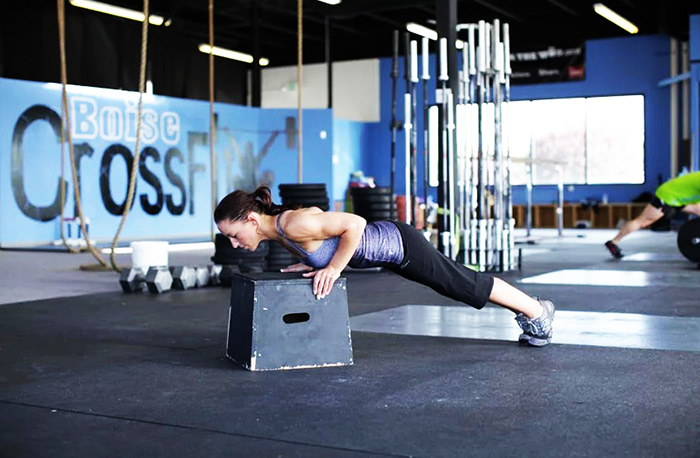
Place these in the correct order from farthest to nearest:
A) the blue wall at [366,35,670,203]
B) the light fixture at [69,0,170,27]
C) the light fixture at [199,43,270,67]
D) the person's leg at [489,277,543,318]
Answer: the light fixture at [199,43,270,67], the blue wall at [366,35,670,203], the light fixture at [69,0,170,27], the person's leg at [489,277,543,318]

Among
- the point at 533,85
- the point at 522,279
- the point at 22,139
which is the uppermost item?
the point at 533,85

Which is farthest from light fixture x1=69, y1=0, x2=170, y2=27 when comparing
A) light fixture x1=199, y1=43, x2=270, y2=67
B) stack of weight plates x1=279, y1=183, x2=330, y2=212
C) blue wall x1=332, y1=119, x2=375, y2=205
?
stack of weight plates x1=279, y1=183, x2=330, y2=212

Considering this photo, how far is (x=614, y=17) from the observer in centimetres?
1437

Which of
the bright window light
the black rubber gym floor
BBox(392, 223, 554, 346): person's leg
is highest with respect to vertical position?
→ BBox(392, 223, 554, 346): person's leg

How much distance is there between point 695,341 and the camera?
347 centimetres

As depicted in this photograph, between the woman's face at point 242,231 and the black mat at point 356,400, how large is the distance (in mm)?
451

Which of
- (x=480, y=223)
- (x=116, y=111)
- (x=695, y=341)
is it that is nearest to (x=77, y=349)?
(x=695, y=341)

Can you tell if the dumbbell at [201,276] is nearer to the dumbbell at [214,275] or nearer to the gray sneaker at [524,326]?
the dumbbell at [214,275]

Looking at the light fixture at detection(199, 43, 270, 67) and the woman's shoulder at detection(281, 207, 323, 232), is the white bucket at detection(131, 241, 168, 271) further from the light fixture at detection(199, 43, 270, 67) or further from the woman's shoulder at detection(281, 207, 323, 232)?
the light fixture at detection(199, 43, 270, 67)

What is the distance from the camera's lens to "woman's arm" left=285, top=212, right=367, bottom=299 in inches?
115

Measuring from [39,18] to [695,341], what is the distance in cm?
1259

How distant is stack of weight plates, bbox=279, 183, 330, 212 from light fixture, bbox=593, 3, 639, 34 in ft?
27.9

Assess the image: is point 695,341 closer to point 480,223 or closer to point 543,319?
point 543,319

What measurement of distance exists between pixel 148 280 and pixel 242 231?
2.84 metres
